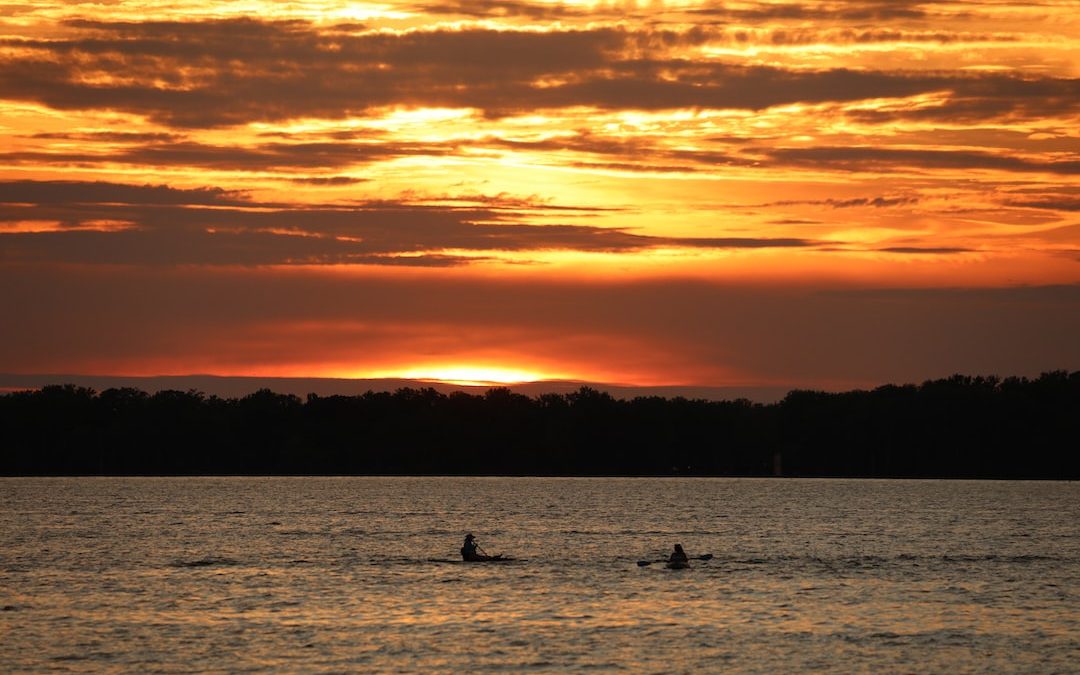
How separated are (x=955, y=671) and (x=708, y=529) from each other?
86982 millimetres

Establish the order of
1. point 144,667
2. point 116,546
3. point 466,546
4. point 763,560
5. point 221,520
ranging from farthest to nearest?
point 221,520 < point 116,546 < point 763,560 < point 466,546 < point 144,667

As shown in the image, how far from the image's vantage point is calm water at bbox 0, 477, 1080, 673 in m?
49.4

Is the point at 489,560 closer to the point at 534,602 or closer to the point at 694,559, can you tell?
the point at 694,559

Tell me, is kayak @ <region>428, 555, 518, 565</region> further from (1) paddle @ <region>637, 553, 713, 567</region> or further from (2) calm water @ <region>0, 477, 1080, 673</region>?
(1) paddle @ <region>637, 553, 713, 567</region>

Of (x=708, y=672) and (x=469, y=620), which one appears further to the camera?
(x=469, y=620)

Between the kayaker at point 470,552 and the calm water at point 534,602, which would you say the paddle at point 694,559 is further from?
the kayaker at point 470,552

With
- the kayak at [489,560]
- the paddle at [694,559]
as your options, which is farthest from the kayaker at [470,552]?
the paddle at [694,559]

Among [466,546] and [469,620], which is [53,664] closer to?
[469,620]

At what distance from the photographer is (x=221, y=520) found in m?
145

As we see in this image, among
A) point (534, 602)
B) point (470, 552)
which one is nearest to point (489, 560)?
point (470, 552)

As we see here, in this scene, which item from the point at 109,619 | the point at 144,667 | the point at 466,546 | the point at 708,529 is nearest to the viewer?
the point at 144,667

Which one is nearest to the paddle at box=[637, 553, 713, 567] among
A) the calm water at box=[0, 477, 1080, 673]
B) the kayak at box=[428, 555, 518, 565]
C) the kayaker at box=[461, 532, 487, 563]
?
the calm water at box=[0, 477, 1080, 673]

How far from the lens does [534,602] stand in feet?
212

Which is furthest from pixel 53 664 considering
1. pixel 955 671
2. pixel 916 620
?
pixel 916 620
